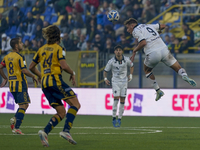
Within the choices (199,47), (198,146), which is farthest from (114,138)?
(199,47)

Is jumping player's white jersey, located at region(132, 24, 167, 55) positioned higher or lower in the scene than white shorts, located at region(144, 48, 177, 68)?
higher

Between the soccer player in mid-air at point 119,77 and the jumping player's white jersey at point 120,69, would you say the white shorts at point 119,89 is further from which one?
the jumping player's white jersey at point 120,69

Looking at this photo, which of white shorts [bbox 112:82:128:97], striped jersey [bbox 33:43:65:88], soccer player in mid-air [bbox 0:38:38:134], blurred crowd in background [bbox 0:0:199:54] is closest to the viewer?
striped jersey [bbox 33:43:65:88]

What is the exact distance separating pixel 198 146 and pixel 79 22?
15.2 metres

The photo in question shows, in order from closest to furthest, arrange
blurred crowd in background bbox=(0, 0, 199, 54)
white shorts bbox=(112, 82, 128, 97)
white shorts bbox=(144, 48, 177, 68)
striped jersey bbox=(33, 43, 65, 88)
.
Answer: striped jersey bbox=(33, 43, 65, 88)
white shorts bbox=(144, 48, 177, 68)
white shorts bbox=(112, 82, 128, 97)
blurred crowd in background bbox=(0, 0, 199, 54)

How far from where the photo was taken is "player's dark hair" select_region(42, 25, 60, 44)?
23.1 feet

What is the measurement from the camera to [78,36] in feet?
65.3

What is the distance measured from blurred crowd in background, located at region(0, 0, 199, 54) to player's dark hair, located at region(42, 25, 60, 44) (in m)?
9.58

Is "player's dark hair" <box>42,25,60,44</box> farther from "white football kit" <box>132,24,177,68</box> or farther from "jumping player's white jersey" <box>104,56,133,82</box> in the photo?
"jumping player's white jersey" <box>104,56,133,82</box>

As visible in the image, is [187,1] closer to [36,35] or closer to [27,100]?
[36,35]

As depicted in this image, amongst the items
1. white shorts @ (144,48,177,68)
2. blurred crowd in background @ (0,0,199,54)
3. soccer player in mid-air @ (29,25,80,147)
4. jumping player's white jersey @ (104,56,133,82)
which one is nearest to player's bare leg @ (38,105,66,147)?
soccer player in mid-air @ (29,25,80,147)

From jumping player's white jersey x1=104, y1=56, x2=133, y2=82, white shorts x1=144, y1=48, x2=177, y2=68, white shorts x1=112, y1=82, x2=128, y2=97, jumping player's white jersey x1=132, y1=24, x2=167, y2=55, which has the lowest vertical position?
white shorts x1=112, y1=82, x2=128, y2=97

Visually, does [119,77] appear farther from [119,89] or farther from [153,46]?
[153,46]

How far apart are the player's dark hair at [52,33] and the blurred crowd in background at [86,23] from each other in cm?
958
